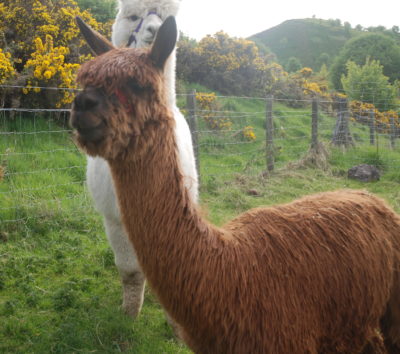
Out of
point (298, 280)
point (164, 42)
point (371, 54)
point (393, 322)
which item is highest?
point (371, 54)

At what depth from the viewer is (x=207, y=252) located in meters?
1.89

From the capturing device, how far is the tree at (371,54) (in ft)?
88.0

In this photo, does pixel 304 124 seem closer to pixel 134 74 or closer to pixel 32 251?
pixel 32 251

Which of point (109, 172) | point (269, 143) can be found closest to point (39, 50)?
point (109, 172)

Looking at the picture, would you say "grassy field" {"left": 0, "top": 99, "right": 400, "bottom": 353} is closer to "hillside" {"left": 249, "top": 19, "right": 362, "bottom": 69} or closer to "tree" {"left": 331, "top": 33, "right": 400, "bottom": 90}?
"tree" {"left": 331, "top": 33, "right": 400, "bottom": 90}

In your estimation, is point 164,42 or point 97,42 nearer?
point 164,42

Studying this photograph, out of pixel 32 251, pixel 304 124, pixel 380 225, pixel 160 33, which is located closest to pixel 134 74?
pixel 160 33

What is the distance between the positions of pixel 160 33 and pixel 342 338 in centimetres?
176

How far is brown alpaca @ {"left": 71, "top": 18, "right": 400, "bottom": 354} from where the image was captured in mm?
1751

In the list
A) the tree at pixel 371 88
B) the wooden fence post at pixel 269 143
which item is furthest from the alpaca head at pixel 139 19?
the tree at pixel 371 88

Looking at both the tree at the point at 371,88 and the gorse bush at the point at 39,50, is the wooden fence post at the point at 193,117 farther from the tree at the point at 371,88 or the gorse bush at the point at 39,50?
the tree at the point at 371,88

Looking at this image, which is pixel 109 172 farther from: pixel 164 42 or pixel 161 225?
pixel 164 42

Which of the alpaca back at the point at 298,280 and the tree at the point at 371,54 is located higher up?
the tree at the point at 371,54

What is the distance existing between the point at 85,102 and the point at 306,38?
6799cm
